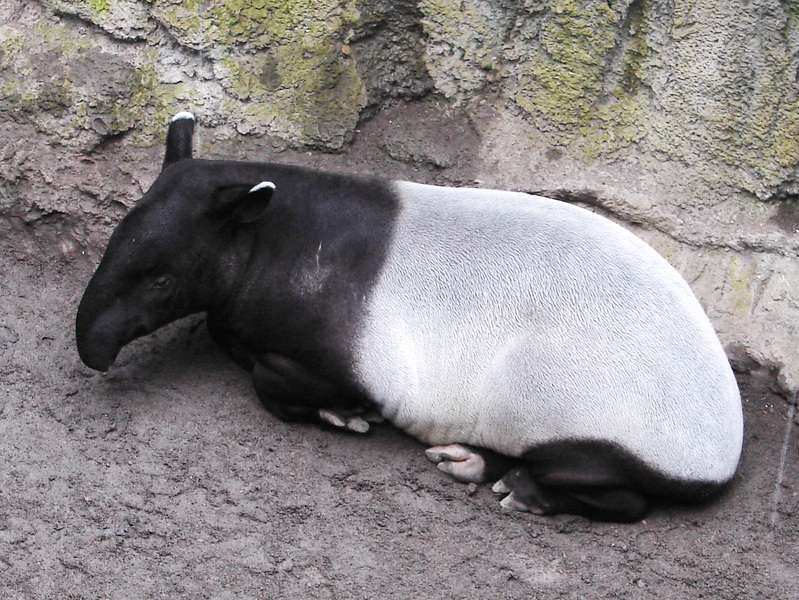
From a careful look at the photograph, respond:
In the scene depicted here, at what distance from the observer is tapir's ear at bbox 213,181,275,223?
4016mm

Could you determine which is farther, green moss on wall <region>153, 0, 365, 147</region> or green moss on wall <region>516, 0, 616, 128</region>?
green moss on wall <region>153, 0, 365, 147</region>

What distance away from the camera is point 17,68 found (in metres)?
4.99

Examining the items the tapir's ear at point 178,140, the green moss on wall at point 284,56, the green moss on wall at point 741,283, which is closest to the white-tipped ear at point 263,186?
the tapir's ear at point 178,140

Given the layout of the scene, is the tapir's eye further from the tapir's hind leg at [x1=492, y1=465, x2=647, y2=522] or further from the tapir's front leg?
the tapir's hind leg at [x1=492, y1=465, x2=647, y2=522]

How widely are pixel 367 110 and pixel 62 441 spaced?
7.34 feet

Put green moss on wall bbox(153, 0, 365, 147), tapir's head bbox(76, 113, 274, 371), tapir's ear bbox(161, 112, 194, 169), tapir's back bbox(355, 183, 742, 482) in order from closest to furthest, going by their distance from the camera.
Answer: tapir's back bbox(355, 183, 742, 482) < tapir's head bbox(76, 113, 274, 371) < tapir's ear bbox(161, 112, 194, 169) < green moss on wall bbox(153, 0, 365, 147)

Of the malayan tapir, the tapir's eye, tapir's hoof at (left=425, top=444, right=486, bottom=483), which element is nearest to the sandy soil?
tapir's hoof at (left=425, top=444, right=486, bottom=483)

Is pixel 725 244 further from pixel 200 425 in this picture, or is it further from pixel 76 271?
pixel 76 271

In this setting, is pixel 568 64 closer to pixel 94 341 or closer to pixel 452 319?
pixel 452 319

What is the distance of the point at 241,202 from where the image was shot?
406 cm

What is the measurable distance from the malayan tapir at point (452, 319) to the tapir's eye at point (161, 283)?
→ 1cm

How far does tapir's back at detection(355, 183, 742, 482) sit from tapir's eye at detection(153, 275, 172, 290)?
33.8 inches

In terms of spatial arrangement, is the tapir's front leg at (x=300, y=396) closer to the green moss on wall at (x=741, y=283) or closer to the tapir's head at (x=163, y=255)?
the tapir's head at (x=163, y=255)

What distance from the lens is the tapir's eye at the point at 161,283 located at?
13.6 feet
